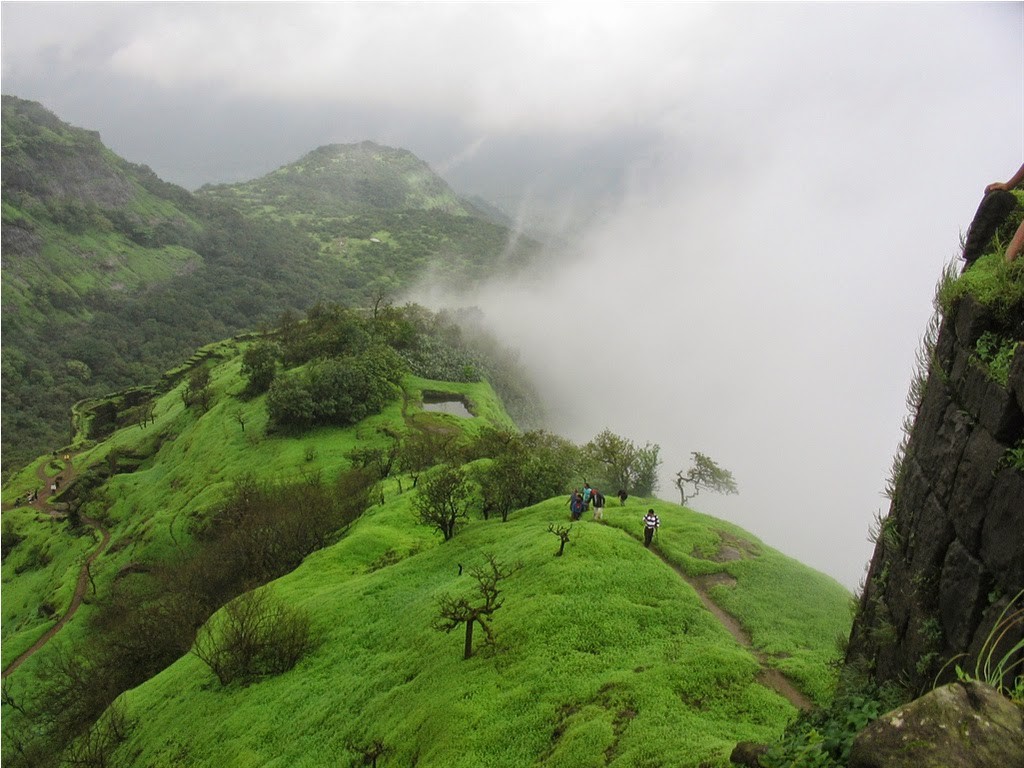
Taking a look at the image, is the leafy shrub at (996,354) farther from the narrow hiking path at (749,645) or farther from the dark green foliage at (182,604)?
the dark green foliage at (182,604)

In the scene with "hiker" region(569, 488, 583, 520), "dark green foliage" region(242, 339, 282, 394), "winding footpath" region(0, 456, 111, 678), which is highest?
"dark green foliage" region(242, 339, 282, 394)

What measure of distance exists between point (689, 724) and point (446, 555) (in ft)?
74.4

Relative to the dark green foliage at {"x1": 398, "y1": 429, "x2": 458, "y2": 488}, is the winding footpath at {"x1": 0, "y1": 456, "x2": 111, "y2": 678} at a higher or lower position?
lower

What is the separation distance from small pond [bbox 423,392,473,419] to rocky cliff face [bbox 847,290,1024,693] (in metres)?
89.2

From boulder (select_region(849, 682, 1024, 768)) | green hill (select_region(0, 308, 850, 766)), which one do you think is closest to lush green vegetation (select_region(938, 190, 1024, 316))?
boulder (select_region(849, 682, 1024, 768))

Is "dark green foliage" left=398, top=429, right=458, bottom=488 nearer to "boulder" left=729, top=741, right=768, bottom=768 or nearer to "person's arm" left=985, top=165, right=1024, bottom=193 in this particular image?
"boulder" left=729, top=741, right=768, bottom=768

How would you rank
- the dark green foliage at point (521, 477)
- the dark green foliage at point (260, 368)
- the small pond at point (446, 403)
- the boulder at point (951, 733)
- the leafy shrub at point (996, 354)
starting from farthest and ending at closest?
1. the small pond at point (446, 403)
2. the dark green foliage at point (260, 368)
3. the dark green foliage at point (521, 477)
4. the leafy shrub at point (996, 354)
5. the boulder at point (951, 733)

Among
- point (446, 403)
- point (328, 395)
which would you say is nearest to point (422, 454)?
point (328, 395)

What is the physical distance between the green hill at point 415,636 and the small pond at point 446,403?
27705mm

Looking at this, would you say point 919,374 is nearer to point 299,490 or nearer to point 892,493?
point 892,493

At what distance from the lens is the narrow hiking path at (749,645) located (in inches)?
760

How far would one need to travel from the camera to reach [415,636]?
1086 inches

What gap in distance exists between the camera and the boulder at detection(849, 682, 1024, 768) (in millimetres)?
6078

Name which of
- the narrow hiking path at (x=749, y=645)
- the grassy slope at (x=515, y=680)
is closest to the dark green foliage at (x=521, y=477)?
the grassy slope at (x=515, y=680)
